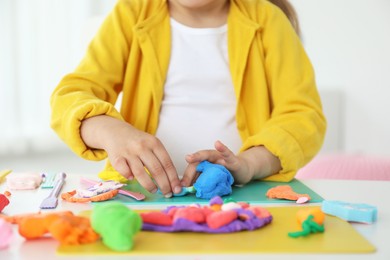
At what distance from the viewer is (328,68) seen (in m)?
2.19

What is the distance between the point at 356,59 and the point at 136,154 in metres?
1.68

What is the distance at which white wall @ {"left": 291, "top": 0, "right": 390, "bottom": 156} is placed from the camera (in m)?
2.16

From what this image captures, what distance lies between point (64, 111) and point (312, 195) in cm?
→ 37

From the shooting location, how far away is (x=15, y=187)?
0.69 meters

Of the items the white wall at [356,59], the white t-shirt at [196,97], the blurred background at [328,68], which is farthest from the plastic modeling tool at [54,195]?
the white wall at [356,59]

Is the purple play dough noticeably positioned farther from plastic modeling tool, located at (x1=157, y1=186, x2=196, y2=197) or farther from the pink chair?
the pink chair

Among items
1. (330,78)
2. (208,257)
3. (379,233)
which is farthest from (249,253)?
(330,78)

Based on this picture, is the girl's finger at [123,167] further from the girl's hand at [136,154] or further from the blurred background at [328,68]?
the blurred background at [328,68]

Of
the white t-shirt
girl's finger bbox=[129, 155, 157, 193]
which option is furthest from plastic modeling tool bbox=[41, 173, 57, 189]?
the white t-shirt

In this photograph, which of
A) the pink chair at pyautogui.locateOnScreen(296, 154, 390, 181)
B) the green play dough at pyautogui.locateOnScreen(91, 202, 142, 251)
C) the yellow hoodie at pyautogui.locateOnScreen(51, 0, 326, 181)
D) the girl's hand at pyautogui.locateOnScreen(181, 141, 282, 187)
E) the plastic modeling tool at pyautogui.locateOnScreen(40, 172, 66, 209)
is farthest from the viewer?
the pink chair at pyautogui.locateOnScreen(296, 154, 390, 181)

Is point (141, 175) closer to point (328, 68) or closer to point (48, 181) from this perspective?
point (48, 181)

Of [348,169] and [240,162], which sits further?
[348,169]

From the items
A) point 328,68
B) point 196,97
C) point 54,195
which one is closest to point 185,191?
point 54,195

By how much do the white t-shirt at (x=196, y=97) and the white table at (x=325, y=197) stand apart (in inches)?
8.6
